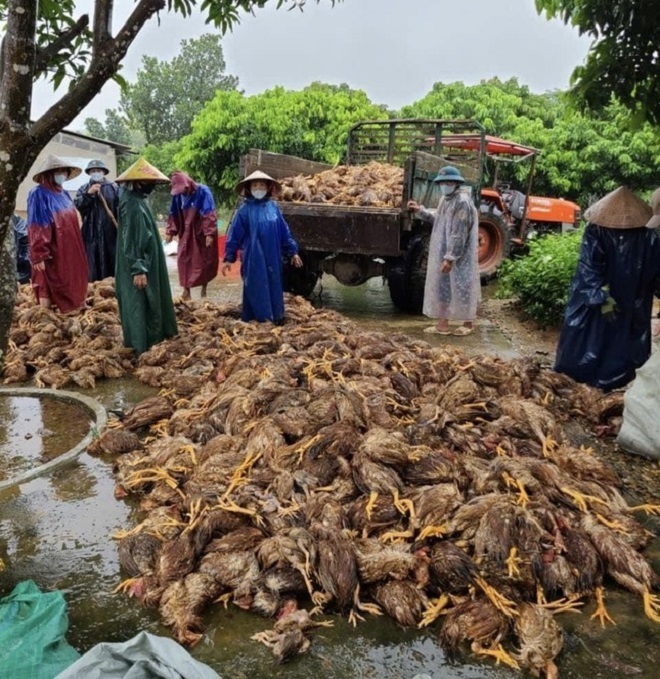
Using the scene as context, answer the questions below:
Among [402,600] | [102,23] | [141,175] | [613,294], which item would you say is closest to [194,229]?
[141,175]

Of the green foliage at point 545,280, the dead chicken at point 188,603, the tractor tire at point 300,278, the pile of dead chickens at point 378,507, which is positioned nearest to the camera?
the dead chicken at point 188,603

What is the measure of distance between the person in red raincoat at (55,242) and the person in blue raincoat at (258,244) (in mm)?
1896

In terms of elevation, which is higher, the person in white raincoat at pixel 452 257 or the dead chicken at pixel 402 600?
the person in white raincoat at pixel 452 257

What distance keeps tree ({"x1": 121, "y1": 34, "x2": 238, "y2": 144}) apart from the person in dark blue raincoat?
124 feet

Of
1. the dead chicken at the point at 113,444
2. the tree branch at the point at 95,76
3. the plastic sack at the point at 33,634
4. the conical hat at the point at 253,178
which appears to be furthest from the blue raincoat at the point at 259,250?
the plastic sack at the point at 33,634

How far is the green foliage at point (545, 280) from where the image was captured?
27.2ft

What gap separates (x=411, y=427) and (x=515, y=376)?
1526 millimetres

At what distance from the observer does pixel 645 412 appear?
4438mm

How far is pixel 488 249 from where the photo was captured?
1108 centimetres

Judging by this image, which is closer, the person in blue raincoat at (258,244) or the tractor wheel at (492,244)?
the person in blue raincoat at (258,244)

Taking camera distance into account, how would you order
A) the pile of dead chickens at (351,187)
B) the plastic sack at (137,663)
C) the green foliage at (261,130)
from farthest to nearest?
the green foliage at (261,130)
the pile of dead chickens at (351,187)
the plastic sack at (137,663)

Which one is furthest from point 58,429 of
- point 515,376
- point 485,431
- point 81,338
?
point 515,376

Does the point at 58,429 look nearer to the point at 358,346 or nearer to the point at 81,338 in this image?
the point at 81,338

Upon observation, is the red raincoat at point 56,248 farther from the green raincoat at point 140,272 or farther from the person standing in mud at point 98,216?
the green raincoat at point 140,272
